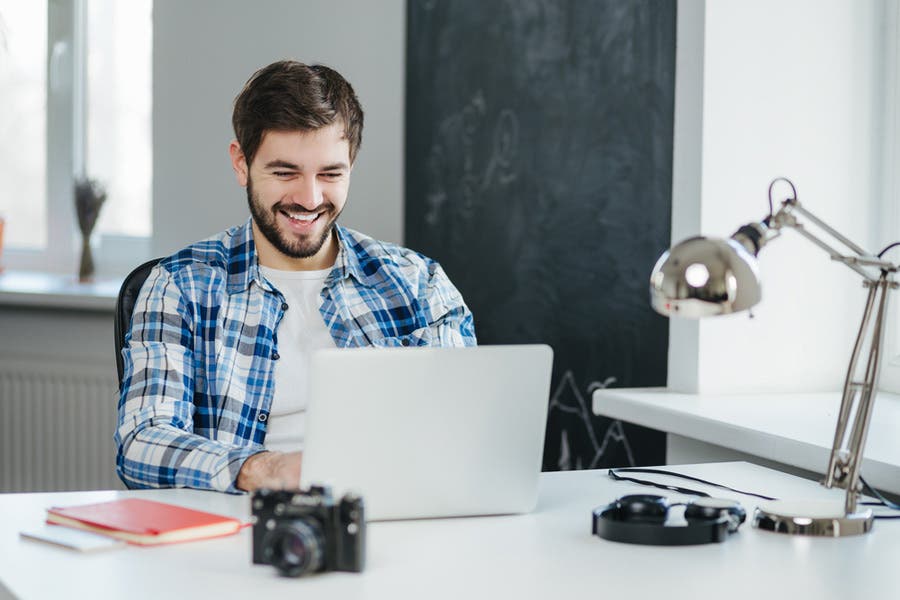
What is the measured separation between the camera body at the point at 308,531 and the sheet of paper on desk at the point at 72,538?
0.19 metres

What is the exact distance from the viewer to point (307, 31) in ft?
10.4

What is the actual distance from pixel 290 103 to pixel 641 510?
3.14 feet

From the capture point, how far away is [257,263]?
2.07 meters

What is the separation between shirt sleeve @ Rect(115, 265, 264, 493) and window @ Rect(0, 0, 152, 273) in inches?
77.9

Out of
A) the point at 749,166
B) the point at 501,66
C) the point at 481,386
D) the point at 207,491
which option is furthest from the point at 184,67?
the point at 481,386

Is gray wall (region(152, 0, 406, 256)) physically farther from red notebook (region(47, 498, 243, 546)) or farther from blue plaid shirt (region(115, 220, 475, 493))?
red notebook (region(47, 498, 243, 546))

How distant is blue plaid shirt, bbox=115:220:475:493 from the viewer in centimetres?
175

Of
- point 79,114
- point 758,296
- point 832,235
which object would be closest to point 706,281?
point 758,296

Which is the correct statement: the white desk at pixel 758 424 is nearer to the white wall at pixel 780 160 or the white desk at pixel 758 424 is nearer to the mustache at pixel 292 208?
the white wall at pixel 780 160

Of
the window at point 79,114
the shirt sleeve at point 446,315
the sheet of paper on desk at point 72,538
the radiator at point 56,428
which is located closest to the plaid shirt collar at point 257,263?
the shirt sleeve at point 446,315

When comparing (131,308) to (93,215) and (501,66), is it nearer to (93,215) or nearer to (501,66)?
(501,66)

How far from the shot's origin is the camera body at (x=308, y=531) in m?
1.24

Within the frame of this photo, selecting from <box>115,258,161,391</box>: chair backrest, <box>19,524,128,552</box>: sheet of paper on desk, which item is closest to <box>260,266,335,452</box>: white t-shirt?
<box>115,258,161,391</box>: chair backrest

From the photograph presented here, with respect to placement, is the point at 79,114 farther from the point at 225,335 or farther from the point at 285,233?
the point at 225,335
